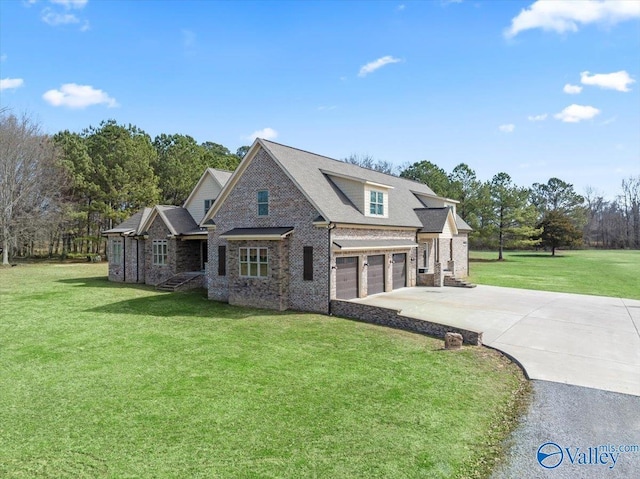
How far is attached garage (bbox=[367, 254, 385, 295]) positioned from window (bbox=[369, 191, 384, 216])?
2.37 meters

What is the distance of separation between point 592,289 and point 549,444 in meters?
21.6

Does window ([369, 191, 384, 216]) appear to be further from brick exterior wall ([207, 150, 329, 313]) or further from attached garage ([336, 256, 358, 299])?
brick exterior wall ([207, 150, 329, 313])

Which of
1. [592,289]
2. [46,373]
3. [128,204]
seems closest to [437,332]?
[46,373]

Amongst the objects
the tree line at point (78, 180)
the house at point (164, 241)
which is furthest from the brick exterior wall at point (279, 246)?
the tree line at point (78, 180)

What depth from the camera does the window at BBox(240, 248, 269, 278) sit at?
18703 mm

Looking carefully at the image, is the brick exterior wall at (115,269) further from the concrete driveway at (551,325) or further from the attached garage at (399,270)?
the attached garage at (399,270)

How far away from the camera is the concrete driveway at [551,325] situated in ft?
33.1

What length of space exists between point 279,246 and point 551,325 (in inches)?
452

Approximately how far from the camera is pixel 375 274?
2102 centimetres

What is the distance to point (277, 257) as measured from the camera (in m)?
18.2

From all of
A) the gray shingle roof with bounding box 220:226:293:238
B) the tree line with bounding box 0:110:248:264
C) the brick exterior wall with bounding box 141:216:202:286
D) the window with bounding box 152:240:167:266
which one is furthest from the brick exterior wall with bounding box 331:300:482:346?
the tree line with bounding box 0:110:248:264

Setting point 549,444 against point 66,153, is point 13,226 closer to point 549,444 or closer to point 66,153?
point 66,153

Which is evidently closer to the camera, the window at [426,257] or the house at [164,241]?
the house at [164,241]

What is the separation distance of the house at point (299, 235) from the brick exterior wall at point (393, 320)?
2.96 ft
